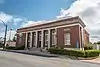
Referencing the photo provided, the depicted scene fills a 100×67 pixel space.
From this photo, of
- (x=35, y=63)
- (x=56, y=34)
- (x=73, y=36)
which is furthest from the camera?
(x=56, y=34)

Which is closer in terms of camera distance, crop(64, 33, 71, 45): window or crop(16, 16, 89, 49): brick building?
crop(16, 16, 89, 49): brick building

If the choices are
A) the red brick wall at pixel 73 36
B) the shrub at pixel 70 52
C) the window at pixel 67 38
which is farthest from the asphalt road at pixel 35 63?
the window at pixel 67 38

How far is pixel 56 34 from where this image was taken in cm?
3434

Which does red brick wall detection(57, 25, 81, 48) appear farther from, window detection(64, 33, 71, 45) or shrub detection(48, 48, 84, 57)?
shrub detection(48, 48, 84, 57)

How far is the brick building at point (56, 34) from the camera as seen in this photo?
101 feet

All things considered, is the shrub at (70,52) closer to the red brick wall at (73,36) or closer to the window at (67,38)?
the red brick wall at (73,36)

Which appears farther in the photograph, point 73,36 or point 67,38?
point 67,38

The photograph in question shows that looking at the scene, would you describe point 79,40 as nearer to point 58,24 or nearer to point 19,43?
point 58,24

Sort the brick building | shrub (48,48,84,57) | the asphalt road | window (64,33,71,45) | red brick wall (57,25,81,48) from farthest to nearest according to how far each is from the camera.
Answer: window (64,33,71,45) < the brick building < red brick wall (57,25,81,48) < shrub (48,48,84,57) < the asphalt road

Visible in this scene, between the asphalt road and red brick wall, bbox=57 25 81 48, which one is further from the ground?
red brick wall, bbox=57 25 81 48

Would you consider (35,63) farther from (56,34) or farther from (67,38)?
(56,34)

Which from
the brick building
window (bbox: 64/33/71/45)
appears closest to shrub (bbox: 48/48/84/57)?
the brick building

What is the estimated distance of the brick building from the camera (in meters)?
30.9

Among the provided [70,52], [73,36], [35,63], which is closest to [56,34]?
[73,36]
